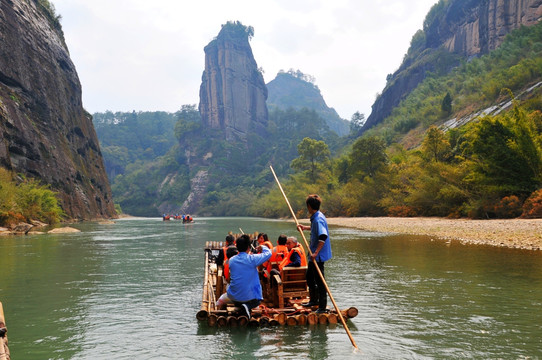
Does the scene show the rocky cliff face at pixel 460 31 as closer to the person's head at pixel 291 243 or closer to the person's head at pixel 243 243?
the person's head at pixel 291 243

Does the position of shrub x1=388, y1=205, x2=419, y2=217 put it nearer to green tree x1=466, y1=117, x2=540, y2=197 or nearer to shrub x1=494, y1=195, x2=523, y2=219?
green tree x1=466, y1=117, x2=540, y2=197

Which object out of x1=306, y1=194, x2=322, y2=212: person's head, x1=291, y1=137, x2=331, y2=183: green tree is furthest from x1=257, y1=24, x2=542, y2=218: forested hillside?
x1=306, y1=194, x2=322, y2=212: person's head

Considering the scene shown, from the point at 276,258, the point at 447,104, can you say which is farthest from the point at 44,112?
the point at 447,104

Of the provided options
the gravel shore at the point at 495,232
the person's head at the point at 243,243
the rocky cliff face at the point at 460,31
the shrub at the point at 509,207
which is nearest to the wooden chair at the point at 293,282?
the person's head at the point at 243,243

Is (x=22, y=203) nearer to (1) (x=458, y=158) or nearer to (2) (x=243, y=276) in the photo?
(2) (x=243, y=276)

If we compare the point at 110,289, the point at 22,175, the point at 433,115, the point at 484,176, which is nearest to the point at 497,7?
the point at 433,115

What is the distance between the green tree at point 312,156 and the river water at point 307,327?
231 feet

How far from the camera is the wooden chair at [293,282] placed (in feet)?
30.7

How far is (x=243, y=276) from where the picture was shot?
8320mm

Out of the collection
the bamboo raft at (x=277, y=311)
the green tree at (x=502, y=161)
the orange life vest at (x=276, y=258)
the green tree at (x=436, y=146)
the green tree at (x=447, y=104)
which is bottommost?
the bamboo raft at (x=277, y=311)

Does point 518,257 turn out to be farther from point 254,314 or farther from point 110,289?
point 110,289

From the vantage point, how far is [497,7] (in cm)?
9619

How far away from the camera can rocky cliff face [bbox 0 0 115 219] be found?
2051 inches

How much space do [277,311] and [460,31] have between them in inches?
5283
